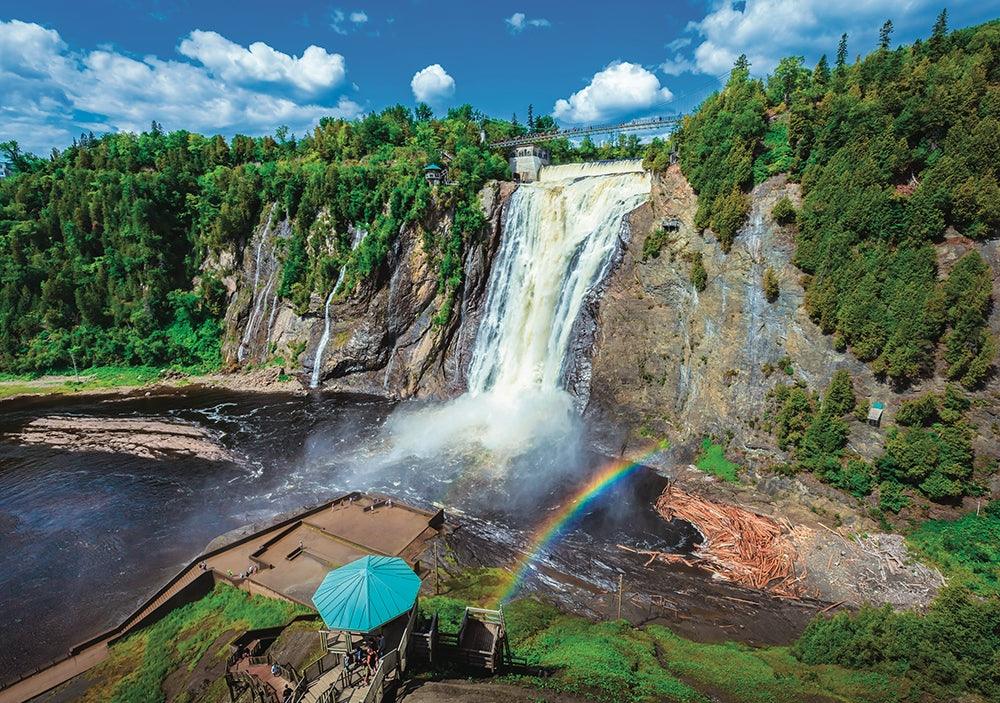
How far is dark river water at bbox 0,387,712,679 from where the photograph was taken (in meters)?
18.8

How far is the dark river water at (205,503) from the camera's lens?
18.8 metres

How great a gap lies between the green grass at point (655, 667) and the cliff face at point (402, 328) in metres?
24.2

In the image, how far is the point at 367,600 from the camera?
38.8 ft

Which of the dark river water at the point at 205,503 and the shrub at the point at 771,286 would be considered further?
the shrub at the point at 771,286

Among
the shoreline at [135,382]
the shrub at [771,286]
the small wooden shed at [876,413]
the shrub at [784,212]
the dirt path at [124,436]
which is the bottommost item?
the dirt path at [124,436]

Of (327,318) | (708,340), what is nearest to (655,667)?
(708,340)

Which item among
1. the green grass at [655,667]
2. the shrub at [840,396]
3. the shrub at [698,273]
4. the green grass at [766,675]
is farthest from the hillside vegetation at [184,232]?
the green grass at [766,675]

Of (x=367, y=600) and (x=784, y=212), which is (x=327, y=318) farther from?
(x=367, y=600)

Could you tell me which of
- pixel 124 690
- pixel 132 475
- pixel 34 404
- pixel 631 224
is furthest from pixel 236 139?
pixel 124 690

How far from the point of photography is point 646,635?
16.1 m

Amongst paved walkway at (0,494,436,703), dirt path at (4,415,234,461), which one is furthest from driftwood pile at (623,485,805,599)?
dirt path at (4,415,234,461)

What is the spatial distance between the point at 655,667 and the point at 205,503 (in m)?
22.3

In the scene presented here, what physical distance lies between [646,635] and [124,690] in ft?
49.7

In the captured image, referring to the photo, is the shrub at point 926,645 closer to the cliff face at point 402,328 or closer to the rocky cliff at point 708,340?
the rocky cliff at point 708,340
